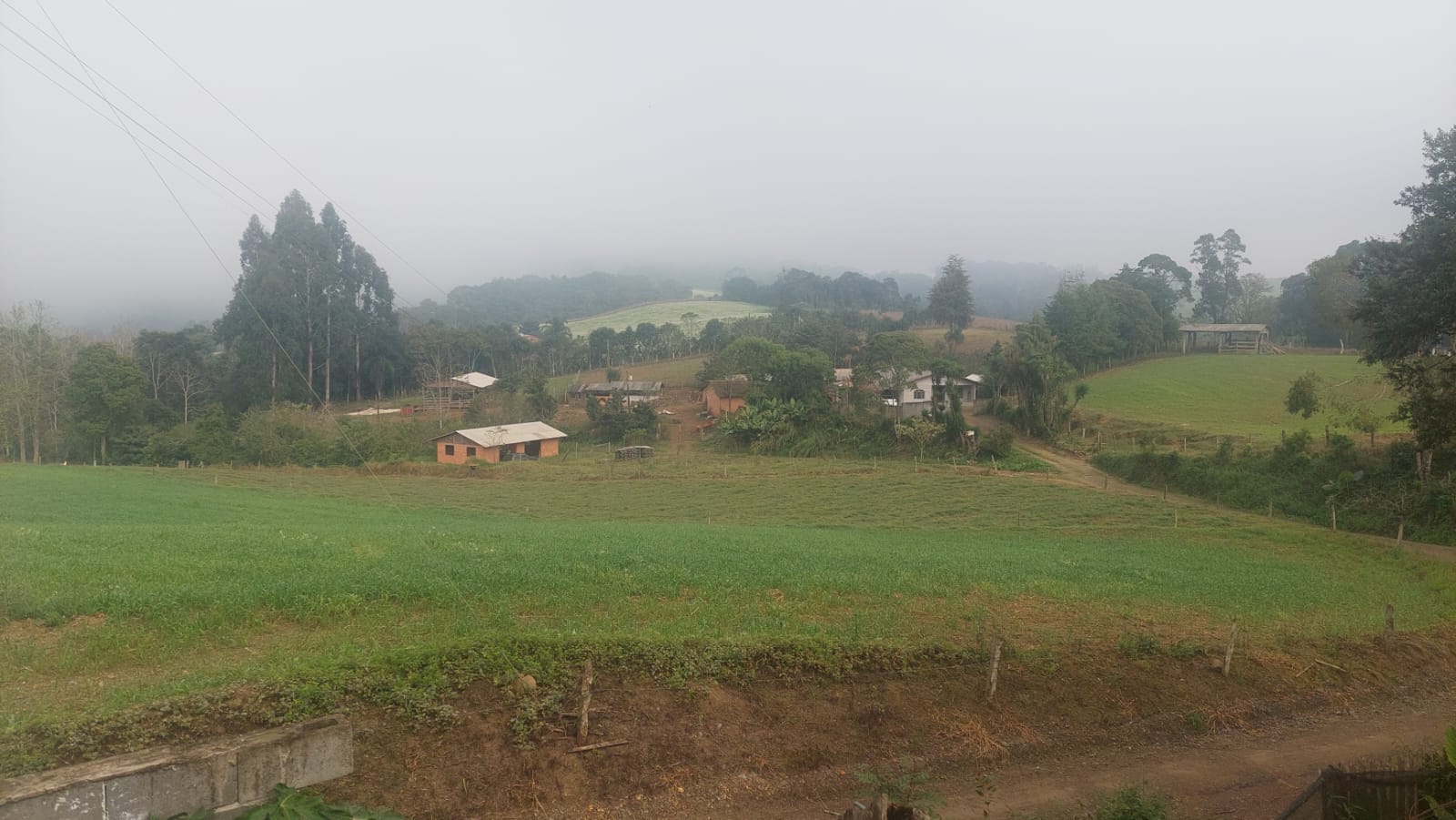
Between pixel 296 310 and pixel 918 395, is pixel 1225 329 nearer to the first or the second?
pixel 918 395

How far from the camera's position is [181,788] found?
604cm

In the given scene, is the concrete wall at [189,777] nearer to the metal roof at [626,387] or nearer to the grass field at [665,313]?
the metal roof at [626,387]

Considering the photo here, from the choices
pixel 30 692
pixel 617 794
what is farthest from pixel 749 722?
pixel 30 692

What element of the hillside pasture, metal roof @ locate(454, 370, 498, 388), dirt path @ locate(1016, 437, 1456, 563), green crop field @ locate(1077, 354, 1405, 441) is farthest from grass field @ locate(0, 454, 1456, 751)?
the hillside pasture

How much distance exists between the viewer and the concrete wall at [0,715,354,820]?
5.58m

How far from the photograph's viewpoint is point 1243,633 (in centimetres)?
1244

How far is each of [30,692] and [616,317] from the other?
14592 centimetres

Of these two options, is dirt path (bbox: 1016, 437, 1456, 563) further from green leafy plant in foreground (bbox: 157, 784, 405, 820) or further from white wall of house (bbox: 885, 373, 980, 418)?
green leafy plant in foreground (bbox: 157, 784, 405, 820)

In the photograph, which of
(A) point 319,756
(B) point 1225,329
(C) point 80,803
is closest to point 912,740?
(A) point 319,756

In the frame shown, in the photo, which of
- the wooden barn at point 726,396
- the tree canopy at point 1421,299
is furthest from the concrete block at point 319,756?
the wooden barn at point 726,396

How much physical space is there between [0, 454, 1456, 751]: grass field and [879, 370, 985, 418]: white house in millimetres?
30536

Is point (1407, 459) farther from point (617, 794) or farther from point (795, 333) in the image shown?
point (795, 333)

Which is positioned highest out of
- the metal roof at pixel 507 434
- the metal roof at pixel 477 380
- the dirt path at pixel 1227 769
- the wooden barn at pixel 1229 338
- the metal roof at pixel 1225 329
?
the metal roof at pixel 1225 329

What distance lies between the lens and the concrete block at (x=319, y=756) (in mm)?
6621
